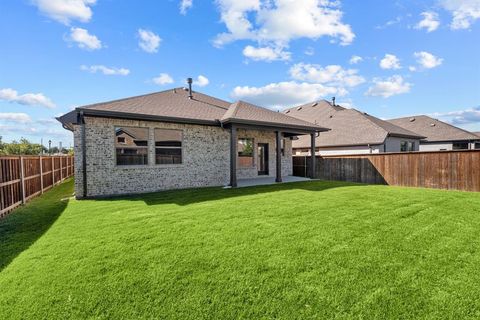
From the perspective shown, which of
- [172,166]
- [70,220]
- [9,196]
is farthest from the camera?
[172,166]

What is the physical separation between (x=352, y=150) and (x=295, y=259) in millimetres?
16775

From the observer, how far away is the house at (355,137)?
1756cm

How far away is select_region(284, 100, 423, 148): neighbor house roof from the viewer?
58.6 ft

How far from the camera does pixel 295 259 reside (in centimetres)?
369

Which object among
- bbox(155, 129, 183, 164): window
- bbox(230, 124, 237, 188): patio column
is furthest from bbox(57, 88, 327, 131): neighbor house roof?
bbox(155, 129, 183, 164): window

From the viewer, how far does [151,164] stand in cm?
1054

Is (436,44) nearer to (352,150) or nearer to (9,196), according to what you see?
(352,150)

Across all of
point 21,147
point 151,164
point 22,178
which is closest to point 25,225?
point 22,178

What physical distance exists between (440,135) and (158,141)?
91.5 ft

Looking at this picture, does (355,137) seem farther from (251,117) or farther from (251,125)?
(251,125)

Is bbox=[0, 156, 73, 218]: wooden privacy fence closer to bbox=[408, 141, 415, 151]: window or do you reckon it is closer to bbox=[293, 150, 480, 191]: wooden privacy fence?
bbox=[293, 150, 480, 191]: wooden privacy fence

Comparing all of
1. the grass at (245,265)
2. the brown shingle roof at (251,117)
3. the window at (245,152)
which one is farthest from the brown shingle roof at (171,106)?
the grass at (245,265)

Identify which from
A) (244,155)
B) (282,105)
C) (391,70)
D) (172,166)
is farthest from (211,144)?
(282,105)

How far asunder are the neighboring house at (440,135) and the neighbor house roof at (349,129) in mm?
4899
